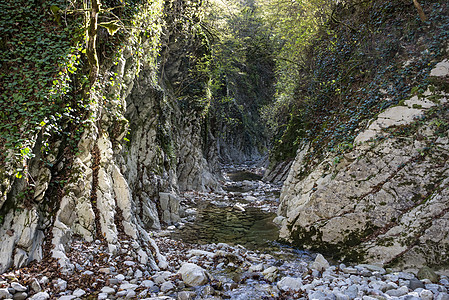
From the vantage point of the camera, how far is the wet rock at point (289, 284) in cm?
500

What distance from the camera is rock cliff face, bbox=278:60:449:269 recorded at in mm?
5809

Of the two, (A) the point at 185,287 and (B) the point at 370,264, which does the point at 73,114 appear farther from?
(B) the point at 370,264

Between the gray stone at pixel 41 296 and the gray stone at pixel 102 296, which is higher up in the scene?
the gray stone at pixel 41 296

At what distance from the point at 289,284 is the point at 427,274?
2753mm

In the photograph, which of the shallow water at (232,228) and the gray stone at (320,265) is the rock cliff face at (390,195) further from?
the shallow water at (232,228)

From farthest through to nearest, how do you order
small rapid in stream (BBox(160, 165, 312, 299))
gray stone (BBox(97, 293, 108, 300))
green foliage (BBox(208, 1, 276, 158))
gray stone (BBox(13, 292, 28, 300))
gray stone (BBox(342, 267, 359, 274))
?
green foliage (BBox(208, 1, 276, 158))
gray stone (BBox(342, 267, 359, 274))
small rapid in stream (BBox(160, 165, 312, 299))
gray stone (BBox(97, 293, 108, 300))
gray stone (BBox(13, 292, 28, 300))

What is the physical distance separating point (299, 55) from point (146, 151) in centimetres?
1025

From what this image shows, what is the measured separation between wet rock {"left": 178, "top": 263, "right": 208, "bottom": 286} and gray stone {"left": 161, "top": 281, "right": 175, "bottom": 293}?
35 centimetres

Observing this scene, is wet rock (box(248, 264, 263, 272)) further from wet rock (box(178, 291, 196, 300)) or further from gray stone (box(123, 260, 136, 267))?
gray stone (box(123, 260, 136, 267))

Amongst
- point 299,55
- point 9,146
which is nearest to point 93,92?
point 9,146

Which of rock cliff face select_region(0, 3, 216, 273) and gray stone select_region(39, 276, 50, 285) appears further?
rock cliff face select_region(0, 3, 216, 273)

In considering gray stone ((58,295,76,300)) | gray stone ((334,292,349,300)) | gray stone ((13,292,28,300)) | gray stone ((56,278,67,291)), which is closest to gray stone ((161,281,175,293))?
gray stone ((58,295,76,300))

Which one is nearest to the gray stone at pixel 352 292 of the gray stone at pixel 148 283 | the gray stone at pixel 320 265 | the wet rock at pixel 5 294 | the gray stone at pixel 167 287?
the gray stone at pixel 320 265

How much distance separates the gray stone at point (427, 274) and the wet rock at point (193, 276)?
4.31 m
